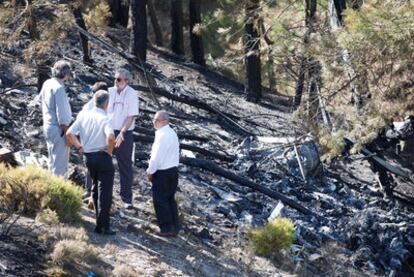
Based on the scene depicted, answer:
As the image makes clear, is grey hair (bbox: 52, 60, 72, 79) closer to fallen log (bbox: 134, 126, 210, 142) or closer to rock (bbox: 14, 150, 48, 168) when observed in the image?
rock (bbox: 14, 150, 48, 168)

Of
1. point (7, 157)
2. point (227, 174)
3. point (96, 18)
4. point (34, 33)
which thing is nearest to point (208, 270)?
point (7, 157)

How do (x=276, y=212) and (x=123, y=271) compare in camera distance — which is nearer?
(x=123, y=271)

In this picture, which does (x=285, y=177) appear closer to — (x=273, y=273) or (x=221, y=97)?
(x=273, y=273)

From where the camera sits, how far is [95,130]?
1058 centimetres

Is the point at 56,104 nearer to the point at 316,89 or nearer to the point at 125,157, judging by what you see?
the point at 125,157

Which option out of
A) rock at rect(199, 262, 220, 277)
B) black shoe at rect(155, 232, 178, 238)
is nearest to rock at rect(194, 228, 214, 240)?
black shoe at rect(155, 232, 178, 238)

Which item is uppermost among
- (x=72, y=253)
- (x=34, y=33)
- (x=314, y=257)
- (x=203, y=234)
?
(x=34, y=33)

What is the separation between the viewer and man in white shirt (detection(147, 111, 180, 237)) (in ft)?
36.8

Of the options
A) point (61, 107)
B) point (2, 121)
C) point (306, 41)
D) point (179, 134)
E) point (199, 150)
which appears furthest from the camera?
point (179, 134)

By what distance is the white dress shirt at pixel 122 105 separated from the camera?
39.0ft

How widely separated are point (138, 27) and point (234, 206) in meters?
7.53

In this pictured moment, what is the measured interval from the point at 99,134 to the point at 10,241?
61.5 inches

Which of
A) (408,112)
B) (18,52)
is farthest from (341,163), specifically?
(18,52)

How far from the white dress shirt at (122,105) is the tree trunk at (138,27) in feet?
29.6
